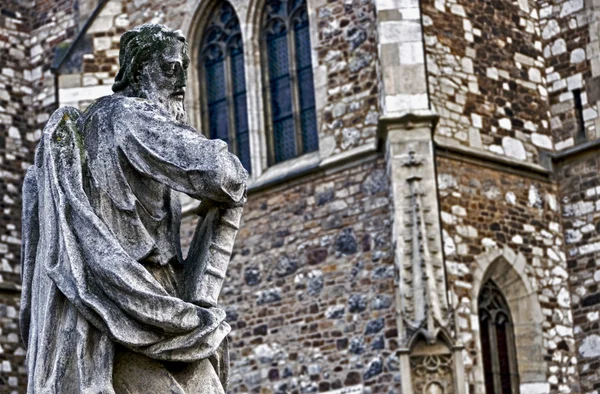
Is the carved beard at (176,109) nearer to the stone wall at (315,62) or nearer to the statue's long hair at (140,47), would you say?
the statue's long hair at (140,47)

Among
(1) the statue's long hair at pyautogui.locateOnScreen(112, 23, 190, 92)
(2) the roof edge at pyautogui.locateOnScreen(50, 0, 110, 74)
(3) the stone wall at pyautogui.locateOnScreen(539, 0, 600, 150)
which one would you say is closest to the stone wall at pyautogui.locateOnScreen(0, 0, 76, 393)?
(2) the roof edge at pyautogui.locateOnScreen(50, 0, 110, 74)

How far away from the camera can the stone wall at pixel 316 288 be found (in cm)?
1547

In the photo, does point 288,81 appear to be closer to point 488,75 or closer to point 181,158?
point 488,75

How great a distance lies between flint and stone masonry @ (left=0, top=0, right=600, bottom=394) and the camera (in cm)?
1527

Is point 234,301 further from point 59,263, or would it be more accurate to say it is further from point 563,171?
point 59,263

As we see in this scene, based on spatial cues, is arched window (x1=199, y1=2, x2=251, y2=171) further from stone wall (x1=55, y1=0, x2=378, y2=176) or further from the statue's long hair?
the statue's long hair

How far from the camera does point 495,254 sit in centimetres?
1595

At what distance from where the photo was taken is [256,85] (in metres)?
17.9

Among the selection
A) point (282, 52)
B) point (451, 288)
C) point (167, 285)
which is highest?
point (282, 52)

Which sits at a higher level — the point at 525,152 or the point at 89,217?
the point at 525,152

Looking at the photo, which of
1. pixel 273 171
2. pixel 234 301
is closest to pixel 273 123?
pixel 273 171

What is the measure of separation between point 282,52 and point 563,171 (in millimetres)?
3750

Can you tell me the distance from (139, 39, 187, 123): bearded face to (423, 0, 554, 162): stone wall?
11148 millimetres

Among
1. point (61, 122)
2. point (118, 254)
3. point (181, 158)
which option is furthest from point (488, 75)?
point (118, 254)
